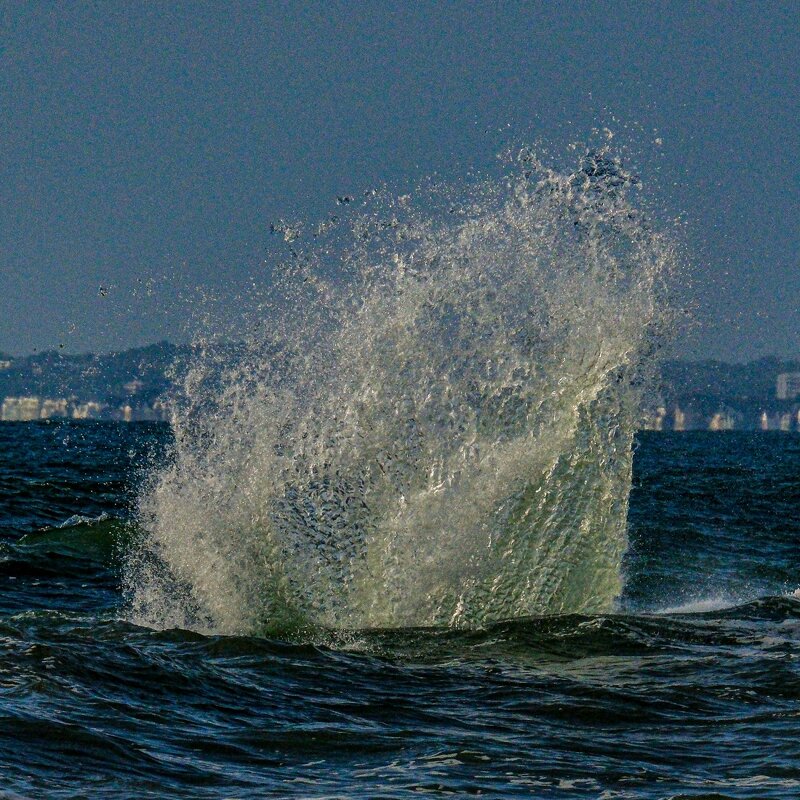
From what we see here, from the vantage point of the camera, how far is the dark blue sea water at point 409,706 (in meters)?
7.63

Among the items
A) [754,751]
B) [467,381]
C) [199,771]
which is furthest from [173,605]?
[754,751]

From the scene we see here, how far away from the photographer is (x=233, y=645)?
11977 millimetres

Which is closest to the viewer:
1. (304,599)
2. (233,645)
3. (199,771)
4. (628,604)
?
(199,771)

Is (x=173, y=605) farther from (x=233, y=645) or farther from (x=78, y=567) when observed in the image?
(x=78, y=567)

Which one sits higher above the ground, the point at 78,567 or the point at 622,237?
the point at 622,237

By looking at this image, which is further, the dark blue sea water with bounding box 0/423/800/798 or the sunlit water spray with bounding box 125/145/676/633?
the sunlit water spray with bounding box 125/145/676/633

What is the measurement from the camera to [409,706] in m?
9.70

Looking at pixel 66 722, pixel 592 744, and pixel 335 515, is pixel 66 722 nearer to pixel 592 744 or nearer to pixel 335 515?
pixel 592 744

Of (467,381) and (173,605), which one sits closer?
(173,605)

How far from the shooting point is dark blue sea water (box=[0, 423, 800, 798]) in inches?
301

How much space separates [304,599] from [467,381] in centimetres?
312

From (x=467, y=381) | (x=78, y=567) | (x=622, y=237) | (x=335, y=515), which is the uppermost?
(x=622, y=237)

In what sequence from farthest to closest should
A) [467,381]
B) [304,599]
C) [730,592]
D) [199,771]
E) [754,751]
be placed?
[730,592] → [467,381] → [304,599] → [754,751] → [199,771]

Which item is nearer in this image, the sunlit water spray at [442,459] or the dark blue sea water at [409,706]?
the dark blue sea water at [409,706]
